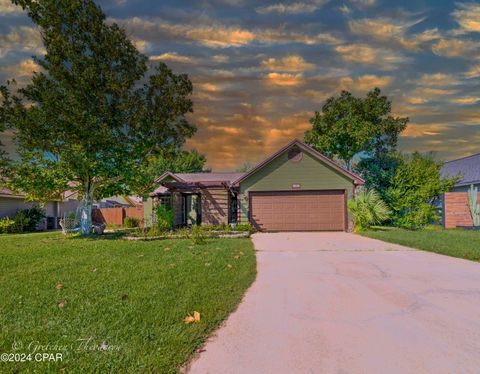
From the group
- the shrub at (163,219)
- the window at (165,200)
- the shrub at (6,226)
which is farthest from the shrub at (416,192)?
the shrub at (6,226)

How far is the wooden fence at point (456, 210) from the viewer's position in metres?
18.1

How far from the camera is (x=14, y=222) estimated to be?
20047 mm

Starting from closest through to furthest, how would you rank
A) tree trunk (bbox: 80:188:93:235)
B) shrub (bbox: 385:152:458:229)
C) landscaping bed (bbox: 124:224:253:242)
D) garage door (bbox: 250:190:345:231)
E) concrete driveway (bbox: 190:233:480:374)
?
concrete driveway (bbox: 190:233:480:374) → landscaping bed (bbox: 124:224:253:242) → tree trunk (bbox: 80:188:93:235) → garage door (bbox: 250:190:345:231) → shrub (bbox: 385:152:458:229)

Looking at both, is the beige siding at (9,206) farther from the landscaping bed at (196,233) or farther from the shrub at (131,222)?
the landscaping bed at (196,233)

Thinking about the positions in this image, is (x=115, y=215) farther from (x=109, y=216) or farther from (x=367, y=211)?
(x=367, y=211)

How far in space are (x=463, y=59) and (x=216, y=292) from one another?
1671cm

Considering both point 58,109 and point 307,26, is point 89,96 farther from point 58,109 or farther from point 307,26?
point 307,26

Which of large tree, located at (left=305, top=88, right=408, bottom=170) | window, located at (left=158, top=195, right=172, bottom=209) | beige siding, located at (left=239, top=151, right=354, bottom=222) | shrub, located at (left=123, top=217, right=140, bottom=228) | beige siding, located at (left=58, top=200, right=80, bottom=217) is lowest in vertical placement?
shrub, located at (left=123, top=217, right=140, bottom=228)

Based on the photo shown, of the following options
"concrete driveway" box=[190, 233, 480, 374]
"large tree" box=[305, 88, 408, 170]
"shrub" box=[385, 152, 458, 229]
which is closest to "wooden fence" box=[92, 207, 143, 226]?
"large tree" box=[305, 88, 408, 170]

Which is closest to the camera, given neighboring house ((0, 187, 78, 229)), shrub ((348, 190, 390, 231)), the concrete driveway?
the concrete driveway

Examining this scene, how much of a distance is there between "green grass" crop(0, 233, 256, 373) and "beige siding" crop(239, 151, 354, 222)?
33.1 feet
